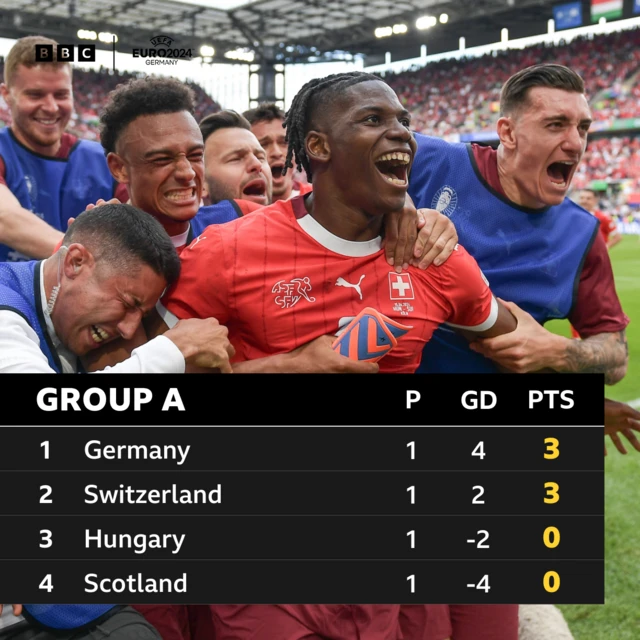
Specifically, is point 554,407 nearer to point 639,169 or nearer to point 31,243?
point 31,243

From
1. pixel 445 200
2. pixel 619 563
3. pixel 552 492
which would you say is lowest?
pixel 619 563

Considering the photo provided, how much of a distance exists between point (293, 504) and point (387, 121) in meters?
1.05

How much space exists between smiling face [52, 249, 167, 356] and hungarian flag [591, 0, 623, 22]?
32.0 meters

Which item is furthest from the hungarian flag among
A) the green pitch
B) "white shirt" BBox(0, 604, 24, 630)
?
"white shirt" BBox(0, 604, 24, 630)

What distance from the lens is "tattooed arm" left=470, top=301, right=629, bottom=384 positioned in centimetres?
239

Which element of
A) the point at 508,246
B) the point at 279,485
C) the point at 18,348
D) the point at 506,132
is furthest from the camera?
the point at 506,132

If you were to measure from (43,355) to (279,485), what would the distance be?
26.6 inches

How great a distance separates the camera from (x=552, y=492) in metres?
2.00

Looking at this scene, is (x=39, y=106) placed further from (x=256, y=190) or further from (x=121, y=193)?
(x=256, y=190)

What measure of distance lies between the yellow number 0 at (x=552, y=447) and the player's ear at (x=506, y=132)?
131 centimetres

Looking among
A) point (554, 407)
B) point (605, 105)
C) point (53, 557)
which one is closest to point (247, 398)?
point (53, 557)

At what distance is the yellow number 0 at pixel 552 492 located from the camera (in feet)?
6.55

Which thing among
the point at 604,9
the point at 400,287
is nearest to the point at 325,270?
the point at 400,287

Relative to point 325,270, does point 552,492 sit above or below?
below
